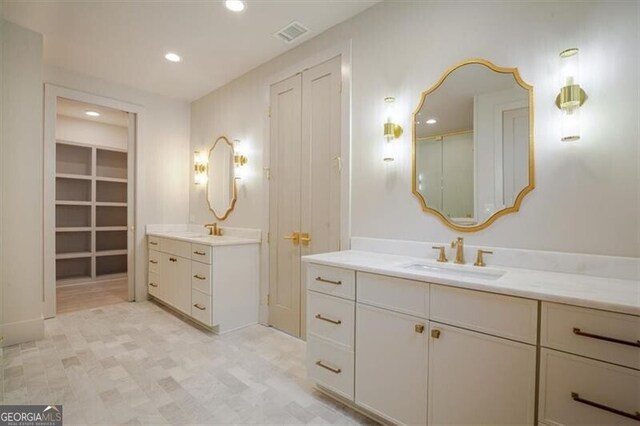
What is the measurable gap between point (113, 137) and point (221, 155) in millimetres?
3017

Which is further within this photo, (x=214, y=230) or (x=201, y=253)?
(x=214, y=230)

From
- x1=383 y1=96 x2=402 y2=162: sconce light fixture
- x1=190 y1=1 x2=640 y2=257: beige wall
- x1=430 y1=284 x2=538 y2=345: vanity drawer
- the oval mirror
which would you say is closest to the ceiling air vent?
x1=190 y1=1 x2=640 y2=257: beige wall

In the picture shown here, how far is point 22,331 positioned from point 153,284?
132cm

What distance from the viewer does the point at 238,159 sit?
3.62 meters

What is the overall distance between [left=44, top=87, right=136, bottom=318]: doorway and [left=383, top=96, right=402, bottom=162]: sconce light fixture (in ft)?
11.6

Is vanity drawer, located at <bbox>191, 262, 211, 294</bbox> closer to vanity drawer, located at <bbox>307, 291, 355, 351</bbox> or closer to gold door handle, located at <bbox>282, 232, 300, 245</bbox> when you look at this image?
gold door handle, located at <bbox>282, 232, 300, 245</bbox>

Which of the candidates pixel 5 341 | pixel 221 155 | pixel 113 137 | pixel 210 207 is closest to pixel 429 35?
pixel 221 155

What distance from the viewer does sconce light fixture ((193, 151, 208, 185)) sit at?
168 inches

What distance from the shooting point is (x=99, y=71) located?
3604mm

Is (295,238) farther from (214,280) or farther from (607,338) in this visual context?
(607,338)

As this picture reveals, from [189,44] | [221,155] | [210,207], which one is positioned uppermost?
[189,44]

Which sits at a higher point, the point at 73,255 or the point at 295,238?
the point at 295,238

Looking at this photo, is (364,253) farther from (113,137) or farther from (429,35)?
(113,137)

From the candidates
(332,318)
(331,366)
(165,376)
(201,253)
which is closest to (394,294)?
(332,318)
